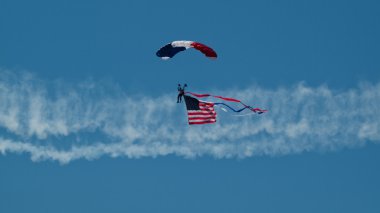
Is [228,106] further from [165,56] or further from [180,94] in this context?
[165,56]

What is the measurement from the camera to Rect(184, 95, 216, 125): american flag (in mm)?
56438

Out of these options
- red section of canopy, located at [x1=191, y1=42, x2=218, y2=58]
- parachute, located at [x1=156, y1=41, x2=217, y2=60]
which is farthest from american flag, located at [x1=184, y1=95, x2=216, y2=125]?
parachute, located at [x1=156, y1=41, x2=217, y2=60]

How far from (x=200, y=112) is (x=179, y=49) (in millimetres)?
6328

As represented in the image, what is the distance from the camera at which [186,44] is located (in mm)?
54969

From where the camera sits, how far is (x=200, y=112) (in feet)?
187

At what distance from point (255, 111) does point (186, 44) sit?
10.1m

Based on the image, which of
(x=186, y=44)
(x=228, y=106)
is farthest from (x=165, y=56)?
(x=228, y=106)

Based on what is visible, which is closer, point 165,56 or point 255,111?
point 255,111

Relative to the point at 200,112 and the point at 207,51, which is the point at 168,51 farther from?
the point at 200,112

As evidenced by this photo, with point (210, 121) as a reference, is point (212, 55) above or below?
above

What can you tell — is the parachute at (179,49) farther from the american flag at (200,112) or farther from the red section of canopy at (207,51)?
the american flag at (200,112)

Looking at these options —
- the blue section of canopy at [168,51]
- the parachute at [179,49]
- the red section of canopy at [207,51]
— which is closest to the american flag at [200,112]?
the red section of canopy at [207,51]

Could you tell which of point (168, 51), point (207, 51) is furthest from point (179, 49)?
point (207, 51)

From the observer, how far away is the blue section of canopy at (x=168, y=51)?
55.4m
